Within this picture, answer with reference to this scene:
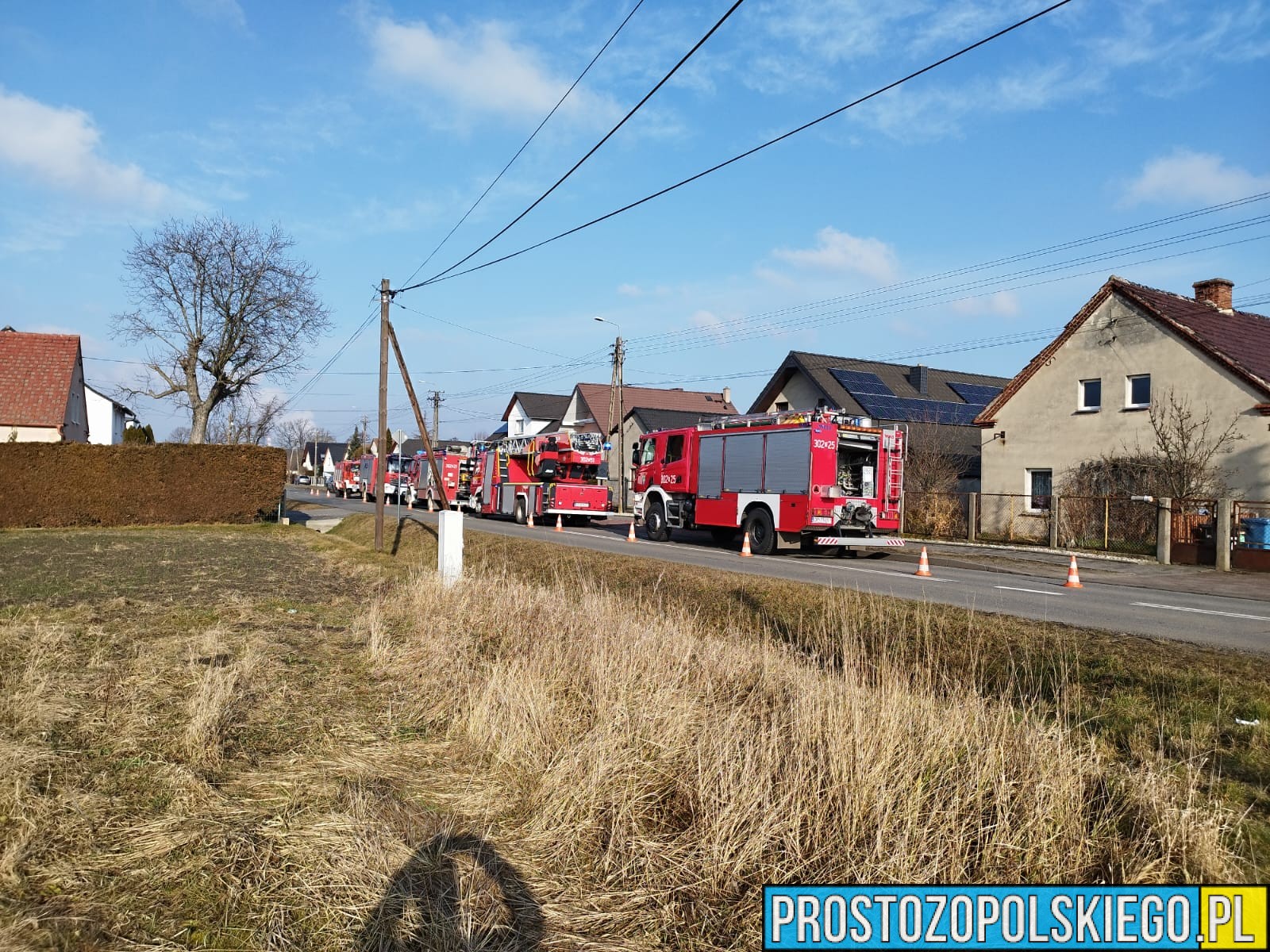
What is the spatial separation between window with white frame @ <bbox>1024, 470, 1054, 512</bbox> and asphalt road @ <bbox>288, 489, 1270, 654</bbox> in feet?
26.0

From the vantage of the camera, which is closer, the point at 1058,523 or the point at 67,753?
the point at 67,753

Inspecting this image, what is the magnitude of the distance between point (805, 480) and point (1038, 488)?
12864mm

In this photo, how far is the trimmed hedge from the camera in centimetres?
2834

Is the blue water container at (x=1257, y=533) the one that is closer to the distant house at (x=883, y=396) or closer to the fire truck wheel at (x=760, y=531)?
the fire truck wheel at (x=760, y=531)

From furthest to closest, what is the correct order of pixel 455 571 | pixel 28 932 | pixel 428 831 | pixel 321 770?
pixel 455 571, pixel 321 770, pixel 428 831, pixel 28 932

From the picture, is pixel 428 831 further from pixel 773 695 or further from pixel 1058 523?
pixel 1058 523

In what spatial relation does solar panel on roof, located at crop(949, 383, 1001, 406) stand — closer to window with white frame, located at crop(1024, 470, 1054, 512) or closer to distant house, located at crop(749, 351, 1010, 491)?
distant house, located at crop(749, 351, 1010, 491)

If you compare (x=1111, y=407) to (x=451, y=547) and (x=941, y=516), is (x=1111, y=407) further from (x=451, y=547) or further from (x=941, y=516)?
(x=451, y=547)

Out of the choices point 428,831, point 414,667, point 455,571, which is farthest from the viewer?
point 455,571

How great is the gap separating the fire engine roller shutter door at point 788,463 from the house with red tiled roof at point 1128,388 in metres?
9.68

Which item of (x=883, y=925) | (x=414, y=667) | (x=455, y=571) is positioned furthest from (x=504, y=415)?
(x=883, y=925)

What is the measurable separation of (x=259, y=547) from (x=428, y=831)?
64.6ft

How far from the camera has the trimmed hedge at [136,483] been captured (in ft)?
93.0

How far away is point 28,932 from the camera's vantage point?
3.65 metres
